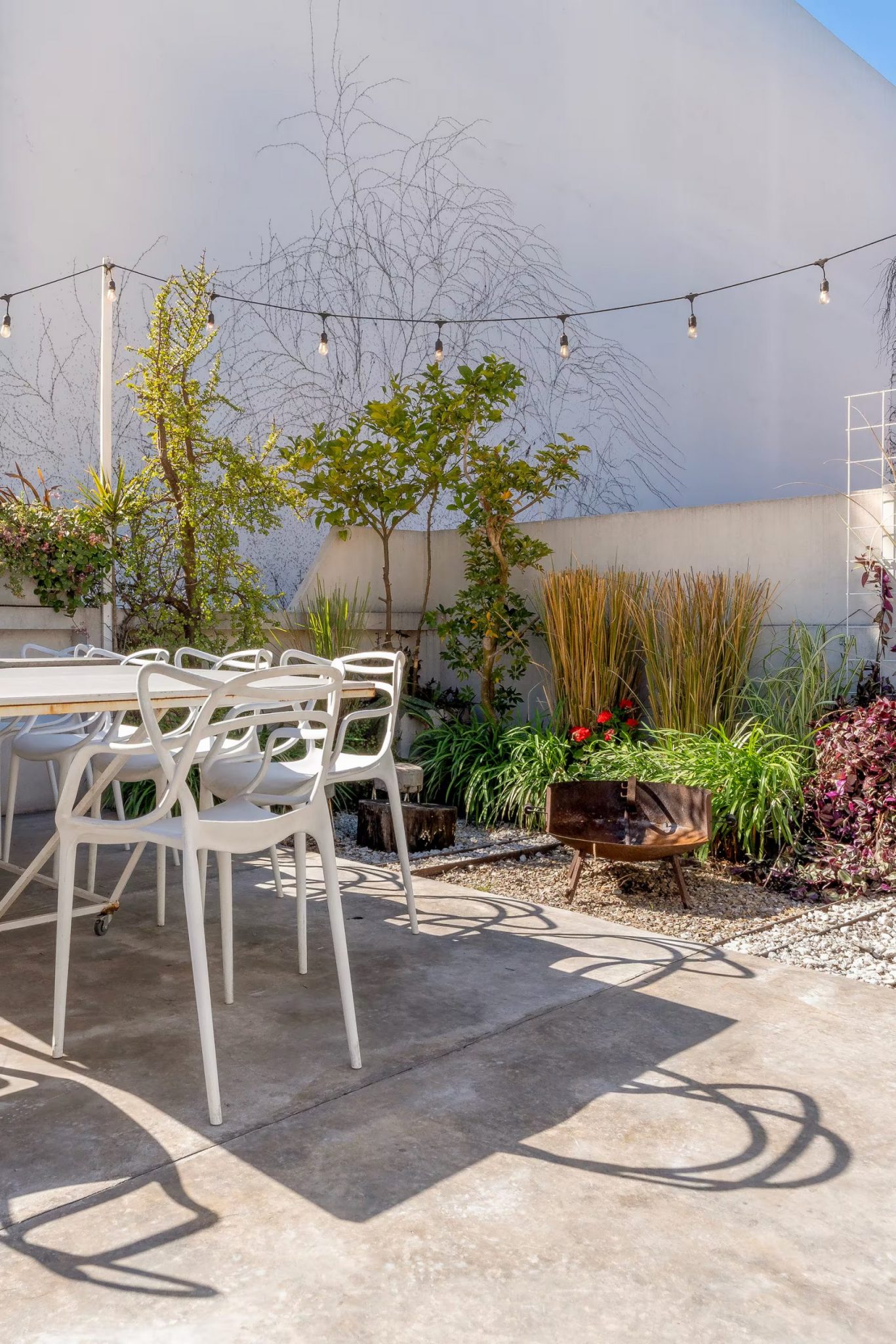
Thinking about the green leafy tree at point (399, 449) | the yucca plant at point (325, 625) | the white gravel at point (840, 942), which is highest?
the green leafy tree at point (399, 449)

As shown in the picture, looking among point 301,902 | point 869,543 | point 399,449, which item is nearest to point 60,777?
point 301,902

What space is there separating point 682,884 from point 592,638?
181 centimetres

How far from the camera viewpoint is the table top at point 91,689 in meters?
2.29

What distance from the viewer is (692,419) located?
9977 millimetres

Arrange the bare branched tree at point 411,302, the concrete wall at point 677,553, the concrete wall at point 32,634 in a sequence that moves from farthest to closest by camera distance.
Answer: the bare branched tree at point 411,302, the concrete wall at point 32,634, the concrete wall at point 677,553

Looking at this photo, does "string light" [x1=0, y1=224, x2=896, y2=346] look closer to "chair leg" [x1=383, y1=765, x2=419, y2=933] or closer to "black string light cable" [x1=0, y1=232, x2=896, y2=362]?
→ "black string light cable" [x1=0, y1=232, x2=896, y2=362]

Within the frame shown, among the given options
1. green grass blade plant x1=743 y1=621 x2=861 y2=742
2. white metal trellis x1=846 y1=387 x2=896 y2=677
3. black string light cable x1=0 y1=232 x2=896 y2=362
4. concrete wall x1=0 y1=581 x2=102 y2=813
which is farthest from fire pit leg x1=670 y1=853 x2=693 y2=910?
black string light cable x1=0 y1=232 x2=896 y2=362

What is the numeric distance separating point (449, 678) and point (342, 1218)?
497 cm

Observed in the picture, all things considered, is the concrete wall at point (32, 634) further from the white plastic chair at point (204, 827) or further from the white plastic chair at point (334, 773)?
the white plastic chair at point (204, 827)

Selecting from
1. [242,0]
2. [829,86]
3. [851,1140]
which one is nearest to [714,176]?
[829,86]

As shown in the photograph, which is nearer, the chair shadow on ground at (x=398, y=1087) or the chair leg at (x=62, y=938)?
the chair shadow on ground at (x=398, y=1087)

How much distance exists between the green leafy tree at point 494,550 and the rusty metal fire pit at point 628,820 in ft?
5.28

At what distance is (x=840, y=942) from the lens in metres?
3.20

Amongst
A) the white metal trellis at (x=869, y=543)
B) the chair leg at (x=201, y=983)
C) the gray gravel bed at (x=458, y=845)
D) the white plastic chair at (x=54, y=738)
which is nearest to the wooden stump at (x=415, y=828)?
the gray gravel bed at (x=458, y=845)
